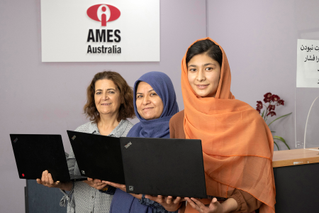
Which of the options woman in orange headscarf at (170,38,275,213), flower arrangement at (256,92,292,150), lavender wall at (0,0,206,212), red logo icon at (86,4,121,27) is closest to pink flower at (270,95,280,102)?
flower arrangement at (256,92,292,150)

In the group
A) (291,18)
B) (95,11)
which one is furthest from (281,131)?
(95,11)

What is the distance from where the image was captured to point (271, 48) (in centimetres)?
241

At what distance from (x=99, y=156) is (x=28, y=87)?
2.13m

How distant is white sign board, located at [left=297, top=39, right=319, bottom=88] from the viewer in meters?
1.62

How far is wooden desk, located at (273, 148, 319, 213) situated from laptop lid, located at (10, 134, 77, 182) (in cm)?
95

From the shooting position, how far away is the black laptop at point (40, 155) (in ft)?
4.19

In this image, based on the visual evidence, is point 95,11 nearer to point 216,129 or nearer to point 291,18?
point 291,18

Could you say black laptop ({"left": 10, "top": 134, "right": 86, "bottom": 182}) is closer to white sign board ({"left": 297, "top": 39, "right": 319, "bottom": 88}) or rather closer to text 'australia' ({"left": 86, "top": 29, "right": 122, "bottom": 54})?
white sign board ({"left": 297, "top": 39, "right": 319, "bottom": 88})

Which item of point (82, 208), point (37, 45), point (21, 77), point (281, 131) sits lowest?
point (82, 208)

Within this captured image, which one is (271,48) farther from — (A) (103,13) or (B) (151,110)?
(A) (103,13)

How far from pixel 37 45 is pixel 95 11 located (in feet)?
2.32

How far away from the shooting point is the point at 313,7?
1814 mm

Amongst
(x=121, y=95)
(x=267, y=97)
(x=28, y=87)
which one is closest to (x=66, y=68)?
(x=28, y=87)

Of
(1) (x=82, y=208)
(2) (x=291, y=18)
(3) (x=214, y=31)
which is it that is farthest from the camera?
(3) (x=214, y=31)
